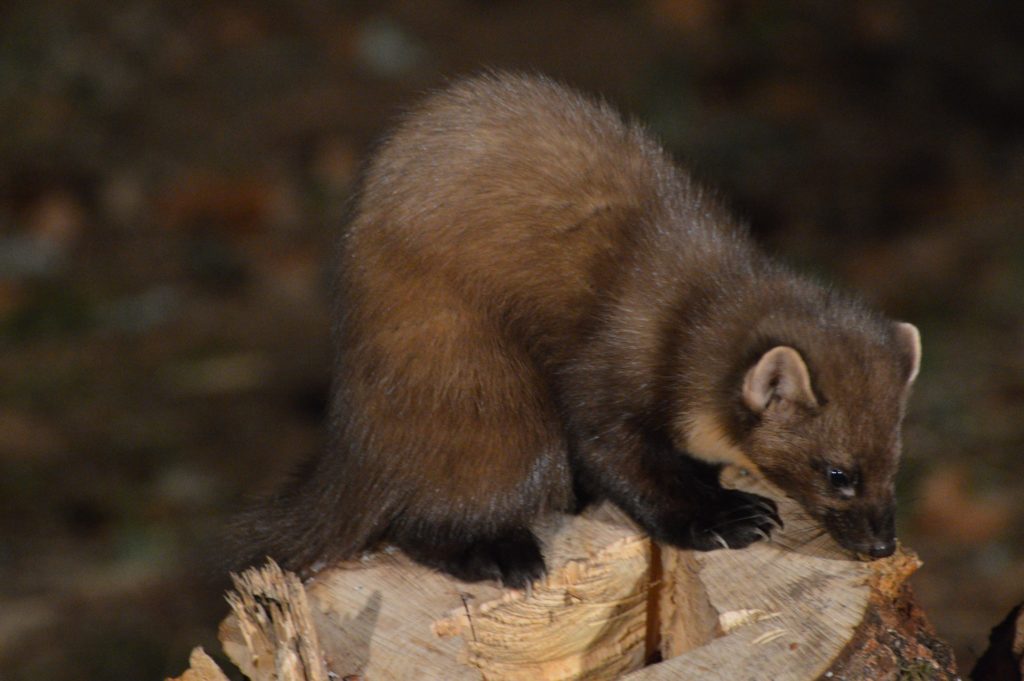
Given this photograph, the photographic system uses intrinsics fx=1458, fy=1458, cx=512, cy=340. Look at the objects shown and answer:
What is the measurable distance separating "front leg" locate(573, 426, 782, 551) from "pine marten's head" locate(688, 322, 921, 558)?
6.0 inches

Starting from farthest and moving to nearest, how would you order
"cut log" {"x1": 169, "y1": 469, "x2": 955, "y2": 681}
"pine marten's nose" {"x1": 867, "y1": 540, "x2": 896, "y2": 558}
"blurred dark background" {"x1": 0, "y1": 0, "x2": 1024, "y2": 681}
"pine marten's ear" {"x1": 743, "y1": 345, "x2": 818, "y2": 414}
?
"blurred dark background" {"x1": 0, "y1": 0, "x2": 1024, "y2": 681}, "pine marten's ear" {"x1": 743, "y1": 345, "x2": 818, "y2": 414}, "pine marten's nose" {"x1": 867, "y1": 540, "x2": 896, "y2": 558}, "cut log" {"x1": 169, "y1": 469, "x2": 955, "y2": 681}

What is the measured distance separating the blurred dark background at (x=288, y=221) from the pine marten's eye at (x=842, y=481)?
72.9 inches

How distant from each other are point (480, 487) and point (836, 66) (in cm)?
639

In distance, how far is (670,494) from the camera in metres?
3.52

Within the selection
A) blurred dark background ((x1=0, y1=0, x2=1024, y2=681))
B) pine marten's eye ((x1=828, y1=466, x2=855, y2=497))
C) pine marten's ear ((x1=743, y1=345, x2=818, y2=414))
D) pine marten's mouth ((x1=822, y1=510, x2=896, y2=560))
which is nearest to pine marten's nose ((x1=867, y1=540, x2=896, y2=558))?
pine marten's mouth ((x1=822, y1=510, x2=896, y2=560))

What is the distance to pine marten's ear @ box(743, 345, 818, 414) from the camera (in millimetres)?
3365

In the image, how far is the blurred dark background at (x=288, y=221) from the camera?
5.91m

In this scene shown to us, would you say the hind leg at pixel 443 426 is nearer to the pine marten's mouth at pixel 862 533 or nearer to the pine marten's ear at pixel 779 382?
the pine marten's ear at pixel 779 382

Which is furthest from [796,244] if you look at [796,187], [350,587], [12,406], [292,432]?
[350,587]

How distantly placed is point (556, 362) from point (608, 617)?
694 millimetres

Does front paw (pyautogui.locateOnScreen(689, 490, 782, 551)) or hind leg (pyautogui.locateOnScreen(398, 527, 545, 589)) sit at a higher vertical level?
front paw (pyautogui.locateOnScreen(689, 490, 782, 551))

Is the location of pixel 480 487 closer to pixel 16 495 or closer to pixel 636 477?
pixel 636 477

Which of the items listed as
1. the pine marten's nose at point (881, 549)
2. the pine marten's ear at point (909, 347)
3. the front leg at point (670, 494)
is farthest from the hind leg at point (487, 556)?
the pine marten's ear at point (909, 347)

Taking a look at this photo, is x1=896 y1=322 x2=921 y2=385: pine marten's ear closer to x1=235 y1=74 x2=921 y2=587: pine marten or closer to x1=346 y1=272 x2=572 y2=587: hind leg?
x1=235 y1=74 x2=921 y2=587: pine marten
